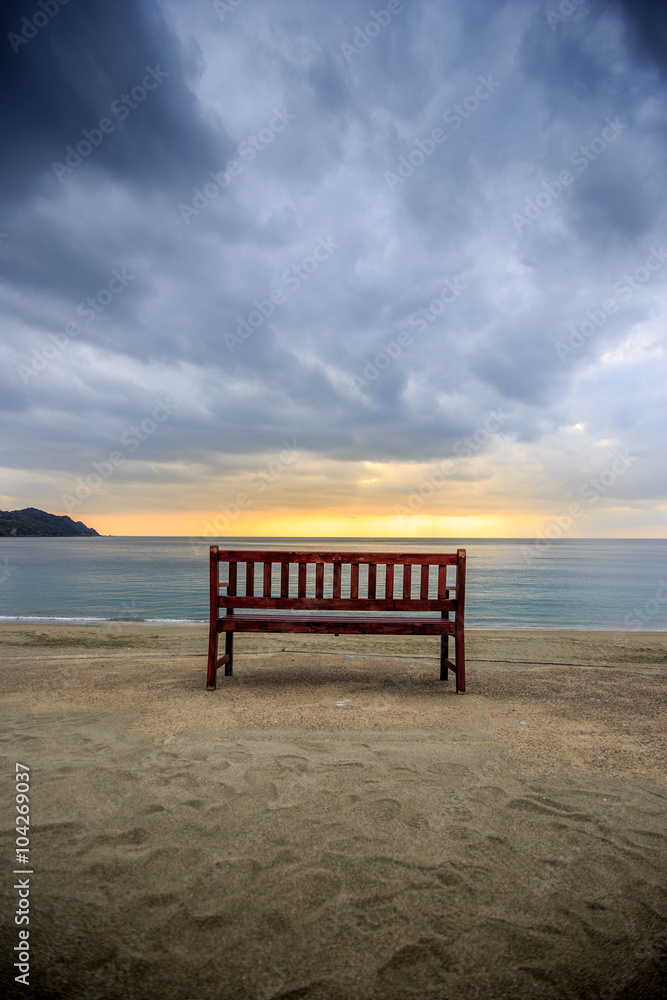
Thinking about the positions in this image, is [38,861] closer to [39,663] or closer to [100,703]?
[100,703]

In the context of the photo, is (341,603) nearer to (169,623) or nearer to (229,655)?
(229,655)

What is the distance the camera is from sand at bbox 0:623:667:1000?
186cm

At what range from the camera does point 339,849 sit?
2.49 metres

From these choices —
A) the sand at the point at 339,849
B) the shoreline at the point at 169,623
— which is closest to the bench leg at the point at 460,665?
the sand at the point at 339,849

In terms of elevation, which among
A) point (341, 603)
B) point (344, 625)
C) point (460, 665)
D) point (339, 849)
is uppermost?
point (341, 603)

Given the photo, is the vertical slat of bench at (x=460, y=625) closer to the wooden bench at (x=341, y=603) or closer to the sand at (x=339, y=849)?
the wooden bench at (x=341, y=603)

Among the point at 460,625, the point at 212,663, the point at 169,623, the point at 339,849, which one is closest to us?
the point at 339,849

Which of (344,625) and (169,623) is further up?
(344,625)

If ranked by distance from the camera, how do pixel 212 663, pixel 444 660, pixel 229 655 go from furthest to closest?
pixel 229 655 < pixel 444 660 < pixel 212 663

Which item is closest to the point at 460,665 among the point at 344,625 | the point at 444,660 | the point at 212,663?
the point at 444,660

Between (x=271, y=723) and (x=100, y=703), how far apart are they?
6.14ft

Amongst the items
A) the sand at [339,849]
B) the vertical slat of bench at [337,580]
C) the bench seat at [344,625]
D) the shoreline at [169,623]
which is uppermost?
the vertical slat of bench at [337,580]

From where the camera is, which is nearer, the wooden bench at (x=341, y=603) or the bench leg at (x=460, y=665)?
the wooden bench at (x=341, y=603)

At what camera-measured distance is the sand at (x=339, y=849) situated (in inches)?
73.0
